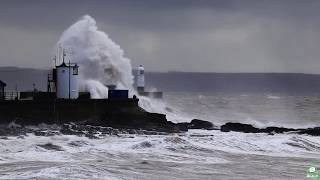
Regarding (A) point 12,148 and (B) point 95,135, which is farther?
(B) point 95,135

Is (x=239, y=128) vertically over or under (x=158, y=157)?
over

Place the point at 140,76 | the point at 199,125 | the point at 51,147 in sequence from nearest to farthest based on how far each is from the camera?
1. the point at 51,147
2. the point at 199,125
3. the point at 140,76

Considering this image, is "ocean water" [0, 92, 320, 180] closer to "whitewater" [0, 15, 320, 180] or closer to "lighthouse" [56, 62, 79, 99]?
"whitewater" [0, 15, 320, 180]

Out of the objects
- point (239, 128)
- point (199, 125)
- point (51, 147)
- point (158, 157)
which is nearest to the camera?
point (158, 157)

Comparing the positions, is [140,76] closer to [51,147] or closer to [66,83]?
[66,83]

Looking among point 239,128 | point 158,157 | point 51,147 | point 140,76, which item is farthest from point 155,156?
point 140,76

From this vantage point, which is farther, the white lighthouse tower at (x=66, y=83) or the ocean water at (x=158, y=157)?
the white lighthouse tower at (x=66, y=83)

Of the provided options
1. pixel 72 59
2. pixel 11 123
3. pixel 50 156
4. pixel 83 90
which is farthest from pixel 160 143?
pixel 72 59

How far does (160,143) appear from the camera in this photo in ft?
71.2

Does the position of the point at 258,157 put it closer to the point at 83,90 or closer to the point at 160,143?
the point at 160,143

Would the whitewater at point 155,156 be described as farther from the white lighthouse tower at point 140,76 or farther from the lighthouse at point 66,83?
the white lighthouse tower at point 140,76

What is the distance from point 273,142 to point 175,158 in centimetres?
649

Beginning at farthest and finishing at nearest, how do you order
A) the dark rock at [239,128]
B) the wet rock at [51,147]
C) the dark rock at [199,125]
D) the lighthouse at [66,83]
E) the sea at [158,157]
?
the dark rock at [199,125], the lighthouse at [66,83], the dark rock at [239,128], the wet rock at [51,147], the sea at [158,157]

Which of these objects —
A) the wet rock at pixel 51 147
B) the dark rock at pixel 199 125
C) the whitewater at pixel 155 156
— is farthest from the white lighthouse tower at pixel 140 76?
the wet rock at pixel 51 147
